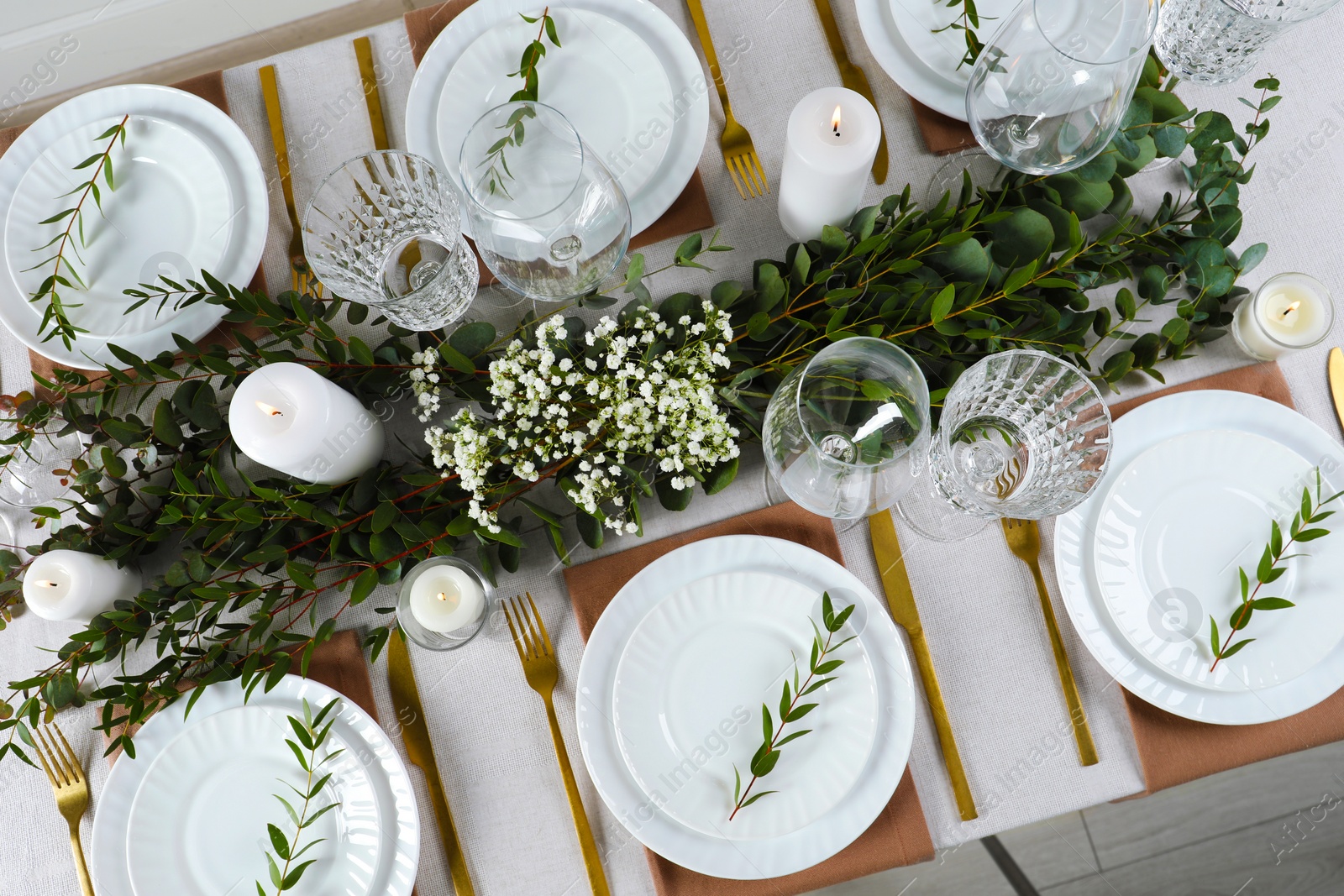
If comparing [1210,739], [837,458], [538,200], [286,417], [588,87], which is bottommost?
[1210,739]

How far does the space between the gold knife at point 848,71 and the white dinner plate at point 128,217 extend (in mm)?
735

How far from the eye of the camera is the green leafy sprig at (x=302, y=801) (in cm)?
73

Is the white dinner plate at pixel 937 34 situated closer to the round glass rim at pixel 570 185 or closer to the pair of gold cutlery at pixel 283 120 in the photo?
the round glass rim at pixel 570 185

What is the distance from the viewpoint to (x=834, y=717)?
2.64 feet

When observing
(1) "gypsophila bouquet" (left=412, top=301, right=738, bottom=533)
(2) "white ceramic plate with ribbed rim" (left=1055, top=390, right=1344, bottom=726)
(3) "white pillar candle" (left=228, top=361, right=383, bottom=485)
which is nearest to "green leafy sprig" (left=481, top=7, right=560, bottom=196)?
(1) "gypsophila bouquet" (left=412, top=301, right=738, bottom=533)

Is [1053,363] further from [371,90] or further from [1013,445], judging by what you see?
[371,90]

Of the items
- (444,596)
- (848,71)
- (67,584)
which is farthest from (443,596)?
(848,71)

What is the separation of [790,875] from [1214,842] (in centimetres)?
146

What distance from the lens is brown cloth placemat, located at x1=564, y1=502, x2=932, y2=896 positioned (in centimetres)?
81

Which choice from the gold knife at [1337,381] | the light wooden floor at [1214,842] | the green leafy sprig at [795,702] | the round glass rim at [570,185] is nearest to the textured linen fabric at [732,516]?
the gold knife at [1337,381]

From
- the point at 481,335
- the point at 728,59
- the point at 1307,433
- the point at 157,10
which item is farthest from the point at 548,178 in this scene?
the point at 157,10

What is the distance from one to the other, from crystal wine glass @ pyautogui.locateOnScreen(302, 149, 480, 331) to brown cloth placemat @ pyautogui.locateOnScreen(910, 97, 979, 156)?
553 millimetres

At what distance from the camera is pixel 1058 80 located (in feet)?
2.36

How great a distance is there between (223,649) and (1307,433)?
1180 mm
